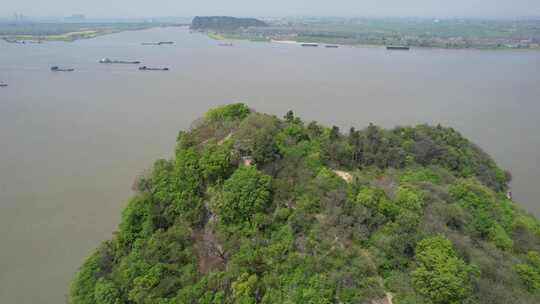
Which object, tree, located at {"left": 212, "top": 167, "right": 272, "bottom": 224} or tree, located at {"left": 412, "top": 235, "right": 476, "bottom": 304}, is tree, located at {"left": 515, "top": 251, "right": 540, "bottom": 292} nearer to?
tree, located at {"left": 412, "top": 235, "right": 476, "bottom": 304}

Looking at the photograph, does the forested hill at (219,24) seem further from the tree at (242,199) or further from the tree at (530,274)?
the tree at (530,274)

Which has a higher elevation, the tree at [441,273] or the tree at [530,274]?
the tree at [441,273]

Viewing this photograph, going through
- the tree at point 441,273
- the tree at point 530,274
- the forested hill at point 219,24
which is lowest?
the tree at point 530,274

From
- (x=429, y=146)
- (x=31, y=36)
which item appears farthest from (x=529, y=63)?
(x=31, y=36)

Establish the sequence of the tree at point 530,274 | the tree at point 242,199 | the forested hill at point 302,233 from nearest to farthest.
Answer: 1. the forested hill at point 302,233
2. the tree at point 530,274
3. the tree at point 242,199

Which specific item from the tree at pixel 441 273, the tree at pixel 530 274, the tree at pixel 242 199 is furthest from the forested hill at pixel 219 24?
the tree at pixel 441 273

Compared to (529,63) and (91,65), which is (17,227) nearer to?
(91,65)

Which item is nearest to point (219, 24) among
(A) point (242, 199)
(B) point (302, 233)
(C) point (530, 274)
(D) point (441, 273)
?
(A) point (242, 199)
